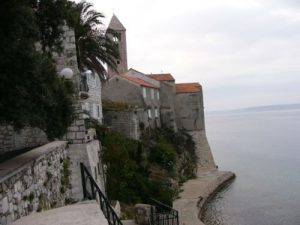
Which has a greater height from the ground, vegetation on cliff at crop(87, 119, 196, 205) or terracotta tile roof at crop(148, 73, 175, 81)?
terracotta tile roof at crop(148, 73, 175, 81)

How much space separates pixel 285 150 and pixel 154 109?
40918 mm

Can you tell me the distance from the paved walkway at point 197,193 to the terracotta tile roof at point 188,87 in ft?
35.2

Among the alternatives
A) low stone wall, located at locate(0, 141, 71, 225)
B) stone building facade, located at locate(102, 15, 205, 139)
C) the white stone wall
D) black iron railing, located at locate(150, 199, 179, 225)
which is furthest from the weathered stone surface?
stone building facade, located at locate(102, 15, 205, 139)

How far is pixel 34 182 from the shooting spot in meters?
8.48

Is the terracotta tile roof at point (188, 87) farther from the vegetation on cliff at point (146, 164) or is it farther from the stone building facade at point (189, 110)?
the vegetation on cliff at point (146, 164)

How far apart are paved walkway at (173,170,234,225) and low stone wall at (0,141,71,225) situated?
649 inches

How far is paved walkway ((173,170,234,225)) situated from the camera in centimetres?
2802

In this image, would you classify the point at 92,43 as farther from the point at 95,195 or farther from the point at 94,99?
the point at 95,195

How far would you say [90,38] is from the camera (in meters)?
21.1

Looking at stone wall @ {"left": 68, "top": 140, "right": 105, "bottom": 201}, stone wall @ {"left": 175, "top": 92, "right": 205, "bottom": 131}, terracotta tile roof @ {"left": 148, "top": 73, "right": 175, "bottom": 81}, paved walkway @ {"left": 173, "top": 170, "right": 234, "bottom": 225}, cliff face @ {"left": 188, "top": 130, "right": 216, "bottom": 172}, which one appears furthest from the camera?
terracotta tile roof @ {"left": 148, "top": 73, "right": 175, "bottom": 81}

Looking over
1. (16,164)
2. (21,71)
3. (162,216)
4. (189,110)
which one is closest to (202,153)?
(189,110)

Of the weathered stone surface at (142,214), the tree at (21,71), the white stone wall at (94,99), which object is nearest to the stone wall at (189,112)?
the white stone wall at (94,99)

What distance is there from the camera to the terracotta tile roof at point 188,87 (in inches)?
2062

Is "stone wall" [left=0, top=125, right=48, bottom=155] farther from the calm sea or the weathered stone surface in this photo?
the calm sea
